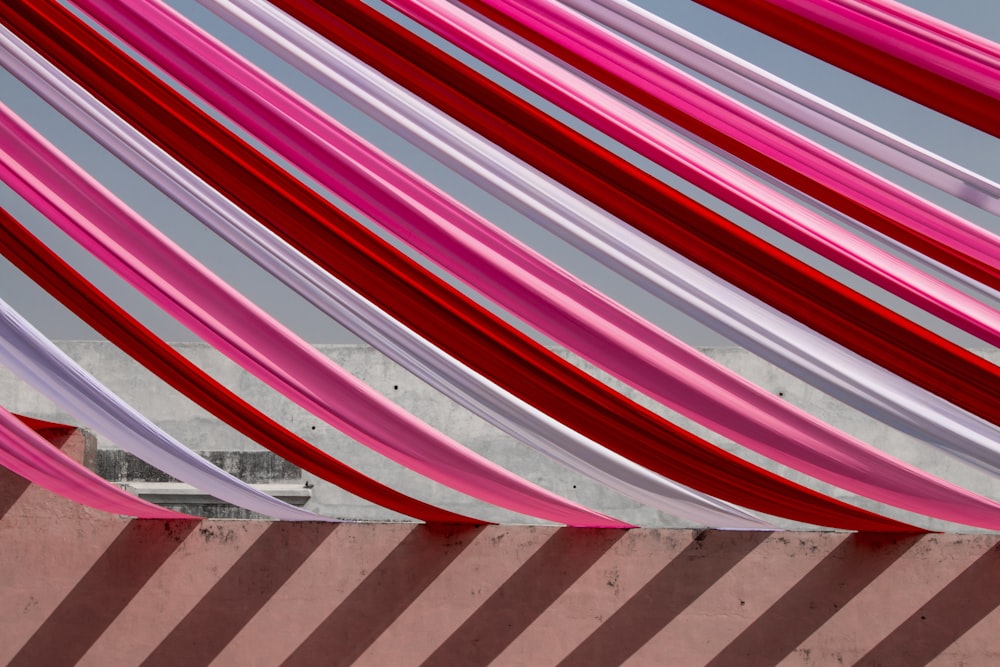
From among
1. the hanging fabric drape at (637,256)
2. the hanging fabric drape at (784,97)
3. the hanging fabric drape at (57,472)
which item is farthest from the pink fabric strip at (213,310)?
the hanging fabric drape at (784,97)

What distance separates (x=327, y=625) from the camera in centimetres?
495

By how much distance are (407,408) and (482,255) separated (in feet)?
16.1

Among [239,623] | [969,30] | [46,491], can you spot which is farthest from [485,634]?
[969,30]

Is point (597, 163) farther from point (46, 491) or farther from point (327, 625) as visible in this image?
point (46, 491)

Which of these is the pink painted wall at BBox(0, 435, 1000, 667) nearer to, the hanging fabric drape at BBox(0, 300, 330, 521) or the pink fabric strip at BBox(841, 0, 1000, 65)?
the hanging fabric drape at BBox(0, 300, 330, 521)

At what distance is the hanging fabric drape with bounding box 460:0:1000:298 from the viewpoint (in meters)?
2.43

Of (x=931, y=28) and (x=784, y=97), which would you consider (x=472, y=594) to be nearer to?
(x=784, y=97)

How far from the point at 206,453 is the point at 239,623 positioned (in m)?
2.96

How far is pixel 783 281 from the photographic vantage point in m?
2.59

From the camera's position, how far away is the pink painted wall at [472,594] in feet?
15.1

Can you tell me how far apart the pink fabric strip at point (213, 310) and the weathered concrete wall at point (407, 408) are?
149 inches

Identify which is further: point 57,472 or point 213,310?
point 57,472

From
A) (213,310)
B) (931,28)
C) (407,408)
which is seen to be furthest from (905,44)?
(407,408)

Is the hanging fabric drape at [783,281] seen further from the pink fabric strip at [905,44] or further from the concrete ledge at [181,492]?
the concrete ledge at [181,492]
